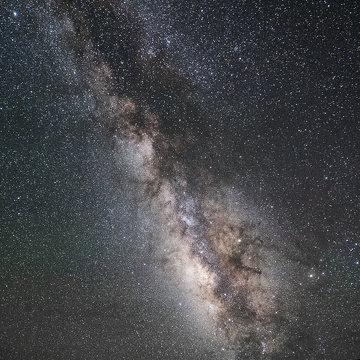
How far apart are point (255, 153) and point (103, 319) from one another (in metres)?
2.30

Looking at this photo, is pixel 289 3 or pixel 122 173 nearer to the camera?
pixel 289 3

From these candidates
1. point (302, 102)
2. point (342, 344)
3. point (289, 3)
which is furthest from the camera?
point (342, 344)

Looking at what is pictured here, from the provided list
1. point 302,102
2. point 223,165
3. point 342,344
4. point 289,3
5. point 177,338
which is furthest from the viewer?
point 177,338

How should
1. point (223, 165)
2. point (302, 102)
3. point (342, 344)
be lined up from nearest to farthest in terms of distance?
point (302, 102) → point (223, 165) → point (342, 344)

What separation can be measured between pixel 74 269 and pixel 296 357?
93.7 inches

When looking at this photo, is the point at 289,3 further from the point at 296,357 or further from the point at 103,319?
the point at 103,319

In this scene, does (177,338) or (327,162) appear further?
(177,338)

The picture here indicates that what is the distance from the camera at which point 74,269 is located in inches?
76.8

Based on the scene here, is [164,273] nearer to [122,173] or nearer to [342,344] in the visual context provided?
[122,173]

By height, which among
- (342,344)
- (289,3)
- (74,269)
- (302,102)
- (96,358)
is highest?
(289,3)

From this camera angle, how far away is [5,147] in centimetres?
175

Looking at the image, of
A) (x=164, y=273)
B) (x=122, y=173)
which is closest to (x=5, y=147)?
(x=122, y=173)

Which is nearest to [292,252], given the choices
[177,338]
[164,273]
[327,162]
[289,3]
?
[327,162]

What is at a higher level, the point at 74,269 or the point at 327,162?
the point at 327,162
